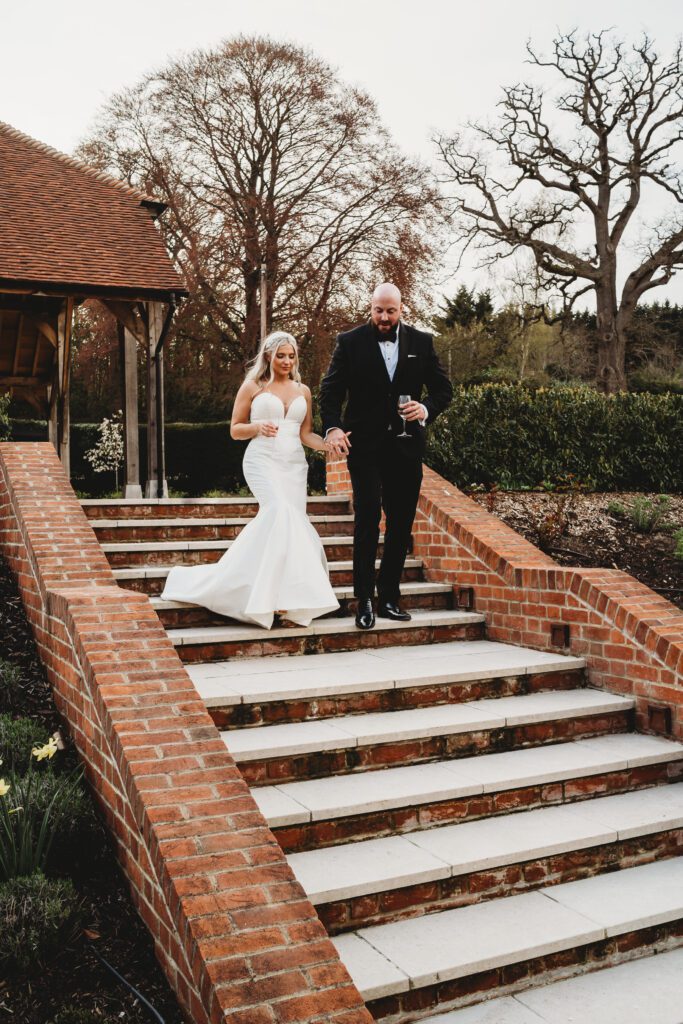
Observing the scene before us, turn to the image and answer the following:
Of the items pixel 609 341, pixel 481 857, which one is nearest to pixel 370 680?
pixel 481 857

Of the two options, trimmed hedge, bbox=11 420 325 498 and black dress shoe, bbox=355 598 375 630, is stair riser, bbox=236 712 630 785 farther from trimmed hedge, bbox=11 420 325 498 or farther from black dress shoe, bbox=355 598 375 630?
trimmed hedge, bbox=11 420 325 498

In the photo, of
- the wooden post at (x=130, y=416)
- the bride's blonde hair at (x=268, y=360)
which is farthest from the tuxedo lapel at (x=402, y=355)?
the wooden post at (x=130, y=416)

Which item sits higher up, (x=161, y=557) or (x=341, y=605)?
(x=161, y=557)

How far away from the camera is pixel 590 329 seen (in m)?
37.6

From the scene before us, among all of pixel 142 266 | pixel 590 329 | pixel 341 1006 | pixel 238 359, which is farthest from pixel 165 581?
pixel 590 329

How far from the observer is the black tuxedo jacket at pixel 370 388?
5.12m

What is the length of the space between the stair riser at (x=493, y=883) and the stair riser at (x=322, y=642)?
187cm

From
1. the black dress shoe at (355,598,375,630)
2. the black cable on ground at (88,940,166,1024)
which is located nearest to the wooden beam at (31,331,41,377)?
the black dress shoe at (355,598,375,630)

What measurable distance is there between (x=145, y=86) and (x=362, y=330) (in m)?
20.9

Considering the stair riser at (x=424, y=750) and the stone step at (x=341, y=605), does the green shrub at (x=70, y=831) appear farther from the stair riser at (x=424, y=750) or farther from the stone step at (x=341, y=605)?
the stone step at (x=341, y=605)

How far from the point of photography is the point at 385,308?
5020 mm

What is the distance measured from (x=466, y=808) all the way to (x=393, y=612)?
1.78 meters

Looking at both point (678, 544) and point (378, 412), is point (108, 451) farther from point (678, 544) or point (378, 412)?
point (378, 412)

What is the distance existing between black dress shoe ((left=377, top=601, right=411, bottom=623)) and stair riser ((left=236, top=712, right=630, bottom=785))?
1217mm
